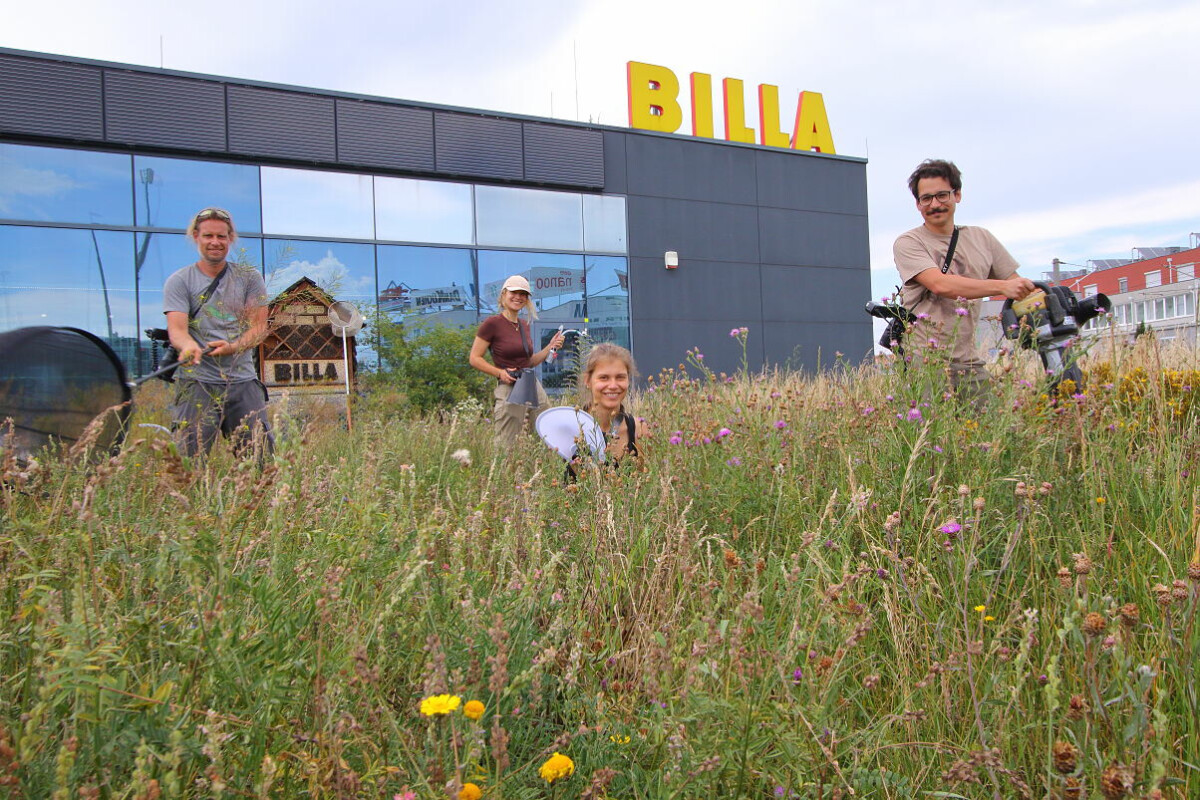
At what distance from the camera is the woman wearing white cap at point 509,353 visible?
19.6 feet

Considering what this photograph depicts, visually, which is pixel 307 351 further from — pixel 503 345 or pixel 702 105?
pixel 702 105

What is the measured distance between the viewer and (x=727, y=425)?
353 cm

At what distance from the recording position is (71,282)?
1541 cm

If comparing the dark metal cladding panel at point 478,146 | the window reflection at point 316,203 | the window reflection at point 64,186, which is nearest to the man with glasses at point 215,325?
the window reflection at point 64,186

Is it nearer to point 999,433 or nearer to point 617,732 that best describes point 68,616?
point 617,732

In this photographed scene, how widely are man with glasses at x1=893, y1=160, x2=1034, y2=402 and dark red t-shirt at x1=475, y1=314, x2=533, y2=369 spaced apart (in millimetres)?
3003

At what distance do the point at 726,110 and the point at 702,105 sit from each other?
2.74 ft

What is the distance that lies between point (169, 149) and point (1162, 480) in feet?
59.6

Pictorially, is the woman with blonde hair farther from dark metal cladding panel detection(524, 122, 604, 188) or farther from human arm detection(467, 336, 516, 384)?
dark metal cladding panel detection(524, 122, 604, 188)

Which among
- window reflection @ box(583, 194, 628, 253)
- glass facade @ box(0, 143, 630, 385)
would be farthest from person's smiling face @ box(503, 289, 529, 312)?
window reflection @ box(583, 194, 628, 253)

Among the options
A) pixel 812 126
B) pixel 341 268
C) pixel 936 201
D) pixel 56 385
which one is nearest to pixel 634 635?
pixel 56 385

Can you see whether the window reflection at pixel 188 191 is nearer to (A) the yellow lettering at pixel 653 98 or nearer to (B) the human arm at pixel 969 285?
(A) the yellow lettering at pixel 653 98

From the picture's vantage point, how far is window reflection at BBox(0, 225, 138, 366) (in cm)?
1501

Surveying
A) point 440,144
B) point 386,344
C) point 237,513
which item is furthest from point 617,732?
point 440,144
